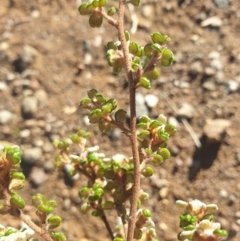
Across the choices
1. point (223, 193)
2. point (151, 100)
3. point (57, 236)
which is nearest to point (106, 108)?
point (57, 236)

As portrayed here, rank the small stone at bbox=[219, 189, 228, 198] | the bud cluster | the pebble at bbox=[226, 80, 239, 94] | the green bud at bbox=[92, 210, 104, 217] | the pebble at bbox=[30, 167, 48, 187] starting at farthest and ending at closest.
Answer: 1. the pebble at bbox=[226, 80, 239, 94]
2. the pebble at bbox=[30, 167, 48, 187]
3. the small stone at bbox=[219, 189, 228, 198]
4. the green bud at bbox=[92, 210, 104, 217]
5. the bud cluster

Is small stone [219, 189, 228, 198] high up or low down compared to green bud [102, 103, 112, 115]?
down

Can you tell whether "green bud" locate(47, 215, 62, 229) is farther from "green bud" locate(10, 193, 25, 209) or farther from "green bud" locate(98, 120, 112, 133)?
"green bud" locate(98, 120, 112, 133)

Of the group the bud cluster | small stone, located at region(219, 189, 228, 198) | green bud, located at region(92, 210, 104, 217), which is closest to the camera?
the bud cluster

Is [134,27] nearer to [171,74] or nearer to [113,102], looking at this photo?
[171,74]

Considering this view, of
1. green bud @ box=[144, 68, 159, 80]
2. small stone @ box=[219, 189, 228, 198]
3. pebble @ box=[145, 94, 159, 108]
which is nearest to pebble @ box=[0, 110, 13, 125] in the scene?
pebble @ box=[145, 94, 159, 108]

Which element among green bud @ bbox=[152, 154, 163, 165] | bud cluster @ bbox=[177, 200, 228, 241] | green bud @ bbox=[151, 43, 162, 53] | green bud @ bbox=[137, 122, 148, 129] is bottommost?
bud cluster @ bbox=[177, 200, 228, 241]

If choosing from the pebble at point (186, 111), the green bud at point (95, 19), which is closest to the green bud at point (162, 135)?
the green bud at point (95, 19)

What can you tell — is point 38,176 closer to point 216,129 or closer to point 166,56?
point 216,129

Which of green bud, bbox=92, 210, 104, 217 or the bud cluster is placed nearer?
the bud cluster
